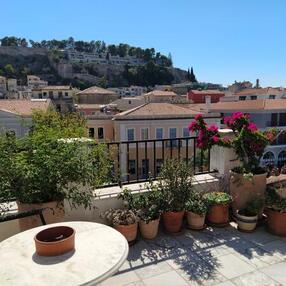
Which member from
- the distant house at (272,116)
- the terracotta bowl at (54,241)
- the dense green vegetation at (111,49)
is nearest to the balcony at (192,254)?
the terracotta bowl at (54,241)

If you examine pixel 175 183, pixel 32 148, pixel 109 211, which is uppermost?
pixel 32 148

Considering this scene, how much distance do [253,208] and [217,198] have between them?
15.9 inches

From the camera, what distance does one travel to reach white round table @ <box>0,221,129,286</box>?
1479mm

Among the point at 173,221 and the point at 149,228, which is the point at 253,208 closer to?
the point at 173,221

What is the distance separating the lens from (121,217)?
9.99 feet

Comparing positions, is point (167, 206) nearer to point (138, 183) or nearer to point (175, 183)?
point (175, 183)

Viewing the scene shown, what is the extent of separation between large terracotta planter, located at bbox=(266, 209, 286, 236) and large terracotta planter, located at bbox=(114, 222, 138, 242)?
4.95 ft

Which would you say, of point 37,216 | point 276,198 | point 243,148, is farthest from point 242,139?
point 37,216

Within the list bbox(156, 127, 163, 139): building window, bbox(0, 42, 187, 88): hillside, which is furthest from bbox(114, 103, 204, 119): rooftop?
bbox(0, 42, 187, 88): hillside

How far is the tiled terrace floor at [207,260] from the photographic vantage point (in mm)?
2447

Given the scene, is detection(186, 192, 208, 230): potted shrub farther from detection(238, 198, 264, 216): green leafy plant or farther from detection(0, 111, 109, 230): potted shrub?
detection(0, 111, 109, 230): potted shrub

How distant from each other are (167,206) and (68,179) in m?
1.16

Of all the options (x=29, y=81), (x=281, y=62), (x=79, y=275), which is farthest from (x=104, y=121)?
(x=29, y=81)

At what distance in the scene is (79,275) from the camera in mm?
1503
